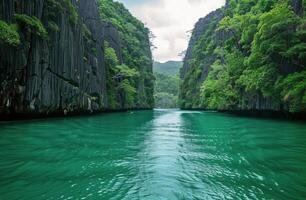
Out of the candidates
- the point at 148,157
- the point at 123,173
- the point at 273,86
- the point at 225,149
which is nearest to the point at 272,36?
the point at 273,86

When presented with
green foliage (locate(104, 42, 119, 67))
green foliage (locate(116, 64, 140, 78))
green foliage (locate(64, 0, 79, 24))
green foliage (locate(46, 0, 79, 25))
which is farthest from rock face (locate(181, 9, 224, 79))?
green foliage (locate(46, 0, 79, 25))

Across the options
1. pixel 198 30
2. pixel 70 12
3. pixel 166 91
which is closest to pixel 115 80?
pixel 70 12

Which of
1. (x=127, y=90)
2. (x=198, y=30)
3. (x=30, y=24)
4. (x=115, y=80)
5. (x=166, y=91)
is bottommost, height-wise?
(x=127, y=90)

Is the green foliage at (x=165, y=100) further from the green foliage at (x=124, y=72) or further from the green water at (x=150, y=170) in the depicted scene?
the green water at (x=150, y=170)

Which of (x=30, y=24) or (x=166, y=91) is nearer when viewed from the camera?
(x=30, y=24)

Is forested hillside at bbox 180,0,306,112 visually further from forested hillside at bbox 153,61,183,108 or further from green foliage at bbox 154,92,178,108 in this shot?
green foliage at bbox 154,92,178,108

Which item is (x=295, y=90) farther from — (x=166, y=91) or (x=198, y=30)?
(x=166, y=91)

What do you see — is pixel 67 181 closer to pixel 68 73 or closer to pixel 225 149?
pixel 225 149
